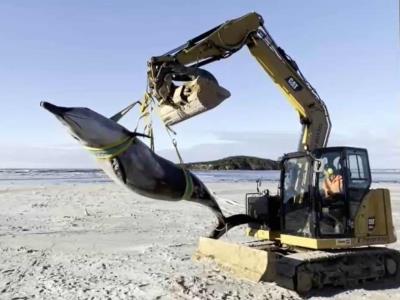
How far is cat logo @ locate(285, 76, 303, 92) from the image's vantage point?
9.27m

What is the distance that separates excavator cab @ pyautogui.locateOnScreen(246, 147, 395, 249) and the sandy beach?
2.99 feet

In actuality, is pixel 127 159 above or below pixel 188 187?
above

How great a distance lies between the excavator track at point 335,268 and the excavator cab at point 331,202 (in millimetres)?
208

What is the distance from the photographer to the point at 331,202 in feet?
27.3

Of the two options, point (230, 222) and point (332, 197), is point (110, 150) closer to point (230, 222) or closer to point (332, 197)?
point (230, 222)

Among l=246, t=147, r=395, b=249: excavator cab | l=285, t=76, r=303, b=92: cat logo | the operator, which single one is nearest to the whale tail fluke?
l=246, t=147, r=395, b=249: excavator cab

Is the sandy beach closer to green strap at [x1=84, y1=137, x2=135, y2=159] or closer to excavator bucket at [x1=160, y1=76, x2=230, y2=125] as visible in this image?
green strap at [x1=84, y1=137, x2=135, y2=159]

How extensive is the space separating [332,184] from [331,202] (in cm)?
30

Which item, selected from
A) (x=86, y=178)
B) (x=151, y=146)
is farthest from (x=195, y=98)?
(x=86, y=178)

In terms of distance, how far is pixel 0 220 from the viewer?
17125 millimetres

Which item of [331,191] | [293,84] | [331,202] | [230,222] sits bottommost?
[230,222]

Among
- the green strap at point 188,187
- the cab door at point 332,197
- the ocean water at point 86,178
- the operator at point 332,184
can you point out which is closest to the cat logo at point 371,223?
the cab door at point 332,197

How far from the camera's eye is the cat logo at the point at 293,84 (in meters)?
9.27

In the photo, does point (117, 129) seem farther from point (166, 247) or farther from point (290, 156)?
point (166, 247)
